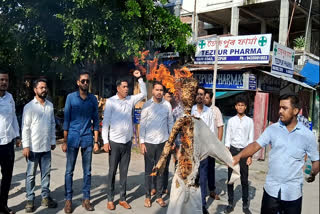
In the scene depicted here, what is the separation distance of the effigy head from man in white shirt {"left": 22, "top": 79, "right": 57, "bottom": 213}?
87.7 inches

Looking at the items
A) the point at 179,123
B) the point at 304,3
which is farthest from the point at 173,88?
the point at 304,3

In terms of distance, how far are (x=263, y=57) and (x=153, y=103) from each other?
6006mm

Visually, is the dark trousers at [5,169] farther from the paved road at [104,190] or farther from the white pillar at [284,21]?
the white pillar at [284,21]

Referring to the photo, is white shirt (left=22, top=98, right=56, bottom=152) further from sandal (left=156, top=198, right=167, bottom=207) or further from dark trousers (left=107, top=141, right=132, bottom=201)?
sandal (left=156, top=198, right=167, bottom=207)

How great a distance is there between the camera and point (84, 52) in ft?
27.7

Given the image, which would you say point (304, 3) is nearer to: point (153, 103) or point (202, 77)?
point (202, 77)

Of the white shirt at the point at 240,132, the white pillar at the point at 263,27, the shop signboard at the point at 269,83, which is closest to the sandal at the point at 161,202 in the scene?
the white shirt at the point at 240,132

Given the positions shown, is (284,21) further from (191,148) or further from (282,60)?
(191,148)

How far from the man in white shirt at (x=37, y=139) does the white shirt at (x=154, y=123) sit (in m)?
1.48

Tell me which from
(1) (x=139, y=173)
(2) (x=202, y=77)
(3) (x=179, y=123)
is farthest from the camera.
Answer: (2) (x=202, y=77)

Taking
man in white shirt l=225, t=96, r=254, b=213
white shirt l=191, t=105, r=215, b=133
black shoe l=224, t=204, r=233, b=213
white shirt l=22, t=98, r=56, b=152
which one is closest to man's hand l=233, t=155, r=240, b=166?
man in white shirt l=225, t=96, r=254, b=213

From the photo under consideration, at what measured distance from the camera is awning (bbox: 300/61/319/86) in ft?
40.4

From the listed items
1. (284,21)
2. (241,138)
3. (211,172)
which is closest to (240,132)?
(241,138)

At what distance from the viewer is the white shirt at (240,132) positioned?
4598 mm
